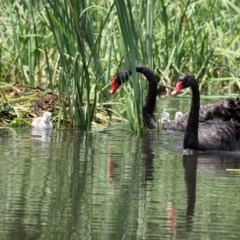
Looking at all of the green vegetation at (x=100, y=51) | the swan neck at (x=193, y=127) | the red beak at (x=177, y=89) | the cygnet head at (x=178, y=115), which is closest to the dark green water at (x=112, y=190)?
the swan neck at (x=193, y=127)

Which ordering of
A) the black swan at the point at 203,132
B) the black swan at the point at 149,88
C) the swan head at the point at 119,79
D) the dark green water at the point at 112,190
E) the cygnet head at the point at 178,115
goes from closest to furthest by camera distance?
the dark green water at the point at 112,190
the black swan at the point at 203,132
the swan head at the point at 119,79
the black swan at the point at 149,88
the cygnet head at the point at 178,115

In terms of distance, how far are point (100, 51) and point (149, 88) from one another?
58.3 inches

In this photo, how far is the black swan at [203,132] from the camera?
36.3 ft

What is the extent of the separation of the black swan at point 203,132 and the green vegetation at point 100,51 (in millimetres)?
493

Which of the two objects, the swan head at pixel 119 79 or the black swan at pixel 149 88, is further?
the black swan at pixel 149 88

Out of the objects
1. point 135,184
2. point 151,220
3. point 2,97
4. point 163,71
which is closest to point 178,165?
point 135,184

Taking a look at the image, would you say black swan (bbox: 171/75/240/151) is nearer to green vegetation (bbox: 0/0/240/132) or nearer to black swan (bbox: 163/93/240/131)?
black swan (bbox: 163/93/240/131)

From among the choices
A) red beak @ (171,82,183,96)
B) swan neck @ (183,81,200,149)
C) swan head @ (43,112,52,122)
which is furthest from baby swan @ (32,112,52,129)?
swan neck @ (183,81,200,149)

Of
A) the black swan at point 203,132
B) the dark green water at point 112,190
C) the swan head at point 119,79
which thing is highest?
the swan head at point 119,79

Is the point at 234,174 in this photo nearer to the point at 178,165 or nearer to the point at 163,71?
the point at 178,165

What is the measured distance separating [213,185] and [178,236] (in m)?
1.93

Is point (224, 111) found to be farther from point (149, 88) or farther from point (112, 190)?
point (112, 190)

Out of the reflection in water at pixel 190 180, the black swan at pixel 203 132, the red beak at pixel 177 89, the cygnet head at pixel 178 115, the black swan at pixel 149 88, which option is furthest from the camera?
the cygnet head at pixel 178 115

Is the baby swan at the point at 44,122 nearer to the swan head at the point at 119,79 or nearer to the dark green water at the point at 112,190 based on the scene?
the dark green water at the point at 112,190
